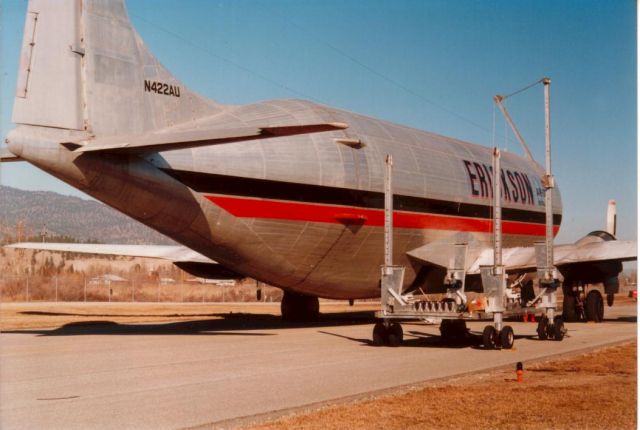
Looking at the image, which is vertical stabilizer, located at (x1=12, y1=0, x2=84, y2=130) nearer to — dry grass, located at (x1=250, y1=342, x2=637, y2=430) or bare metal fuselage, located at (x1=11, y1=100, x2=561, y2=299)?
bare metal fuselage, located at (x1=11, y1=100, x2=561, y2=299)

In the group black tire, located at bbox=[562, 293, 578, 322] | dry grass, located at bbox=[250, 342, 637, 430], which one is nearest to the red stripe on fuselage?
black tire, located at bbox=[562, 293, 578, 322]

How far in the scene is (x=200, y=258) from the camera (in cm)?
2922

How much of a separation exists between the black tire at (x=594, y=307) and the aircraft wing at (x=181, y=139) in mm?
19479

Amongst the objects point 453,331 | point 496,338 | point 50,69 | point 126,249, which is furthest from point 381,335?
point 126,249

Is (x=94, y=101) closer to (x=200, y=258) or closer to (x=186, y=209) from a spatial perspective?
(x=186, y=209)

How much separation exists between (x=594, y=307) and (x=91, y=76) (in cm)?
2300

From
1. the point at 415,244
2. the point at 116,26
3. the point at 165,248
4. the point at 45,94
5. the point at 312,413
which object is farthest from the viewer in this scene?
the point at 165,248

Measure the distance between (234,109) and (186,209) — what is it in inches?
170

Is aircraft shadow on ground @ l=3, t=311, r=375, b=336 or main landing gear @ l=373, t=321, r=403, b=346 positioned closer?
main landing gear @ l=373, t=321, r=403, b=346

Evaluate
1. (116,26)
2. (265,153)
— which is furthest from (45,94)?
(265,153)

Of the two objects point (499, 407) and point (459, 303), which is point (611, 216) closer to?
point (459, 303)

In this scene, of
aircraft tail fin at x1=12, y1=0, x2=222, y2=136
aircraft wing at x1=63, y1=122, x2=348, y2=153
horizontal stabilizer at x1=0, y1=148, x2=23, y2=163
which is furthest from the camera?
horizontal stabilizer at x1=0, y1=148, x2=23, y2=163

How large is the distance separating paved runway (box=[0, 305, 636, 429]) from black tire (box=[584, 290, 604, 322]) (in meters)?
6.37

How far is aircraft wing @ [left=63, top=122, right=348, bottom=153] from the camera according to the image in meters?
15.5
